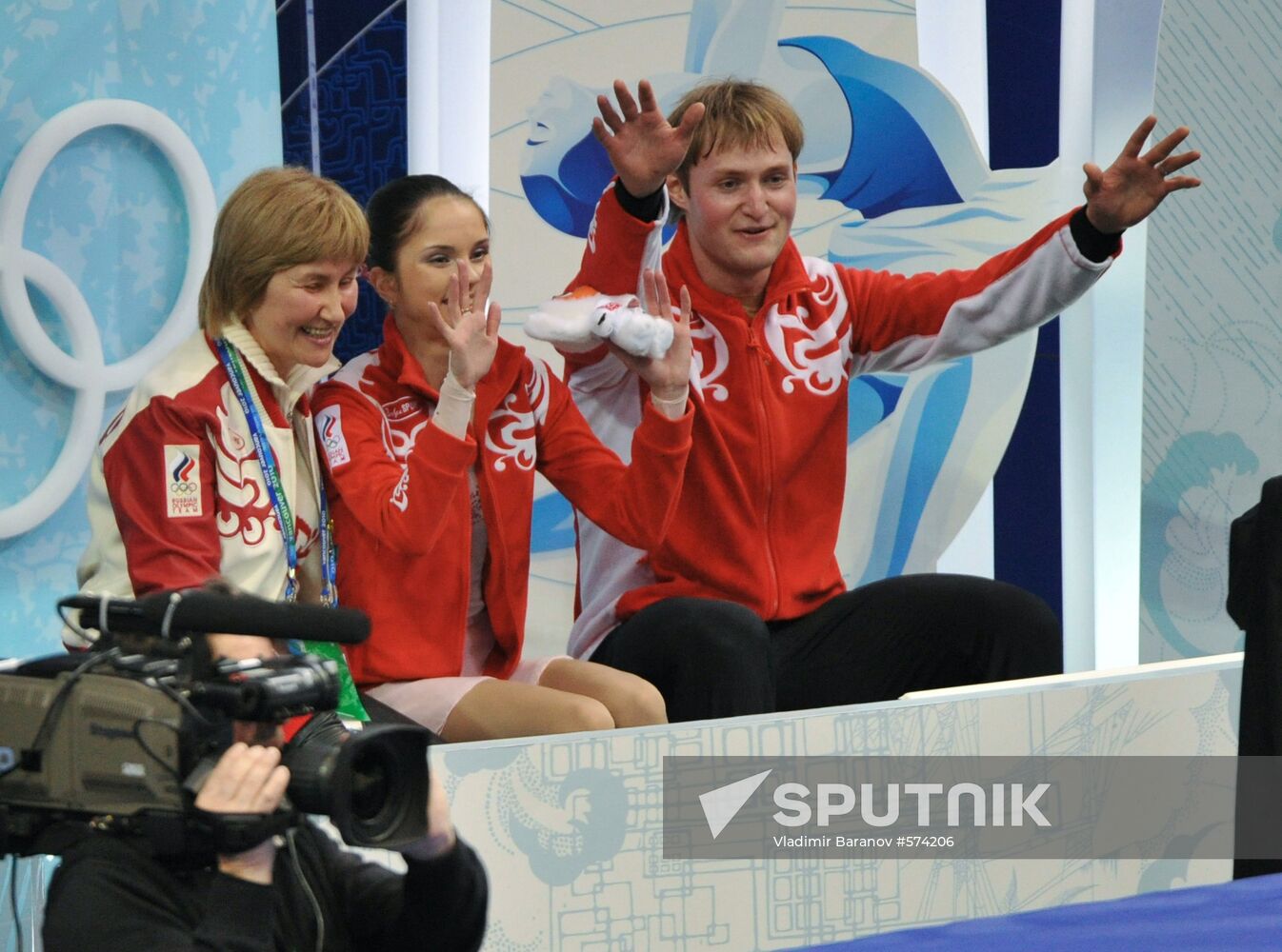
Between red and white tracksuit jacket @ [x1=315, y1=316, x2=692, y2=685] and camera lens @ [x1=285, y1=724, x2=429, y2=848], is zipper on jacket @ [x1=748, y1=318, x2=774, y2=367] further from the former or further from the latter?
camera lens @ [x1=285, y1=724, x2=429, y2=848]

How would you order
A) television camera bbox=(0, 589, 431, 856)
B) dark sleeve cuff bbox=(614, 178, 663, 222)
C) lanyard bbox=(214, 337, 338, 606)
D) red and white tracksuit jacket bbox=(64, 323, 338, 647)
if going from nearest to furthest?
television camera bbox=(0, 589, 431, 856), red and white tracksuit jacket bbox=(64, 323, 338, 647), lanyard bbox=(214, 337, 338, 606), dark sleeve cuff bbox=(614, 178, 663, 222)

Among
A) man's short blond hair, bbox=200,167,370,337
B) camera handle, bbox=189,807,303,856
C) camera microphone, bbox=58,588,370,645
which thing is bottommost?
camera handle, bbox=189,807,303,856

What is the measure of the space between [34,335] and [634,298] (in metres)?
0.93

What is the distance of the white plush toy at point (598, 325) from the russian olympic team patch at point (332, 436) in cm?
34

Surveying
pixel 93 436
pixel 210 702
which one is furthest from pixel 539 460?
pixel 210 702

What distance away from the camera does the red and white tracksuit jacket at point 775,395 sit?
2.72 metres

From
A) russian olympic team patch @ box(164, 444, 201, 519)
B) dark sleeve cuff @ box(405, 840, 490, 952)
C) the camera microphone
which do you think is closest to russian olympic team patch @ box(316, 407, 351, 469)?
russian olympic team patch @ box(164, 444, 201, 519)

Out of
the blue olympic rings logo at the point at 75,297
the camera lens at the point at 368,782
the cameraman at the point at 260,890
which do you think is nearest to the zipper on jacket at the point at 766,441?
the blue olympic rings logo at the point at 75,297

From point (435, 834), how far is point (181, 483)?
2.45ft

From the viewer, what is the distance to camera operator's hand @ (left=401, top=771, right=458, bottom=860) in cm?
149

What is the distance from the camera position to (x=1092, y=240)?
108 inches

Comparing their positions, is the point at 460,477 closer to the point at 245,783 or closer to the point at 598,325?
the point at 598,325

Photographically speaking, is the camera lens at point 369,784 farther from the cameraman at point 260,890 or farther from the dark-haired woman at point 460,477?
the dark-haired woman at point 460,477

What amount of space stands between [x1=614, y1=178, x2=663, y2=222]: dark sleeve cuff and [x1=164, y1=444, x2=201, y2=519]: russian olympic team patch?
2.71 ft
